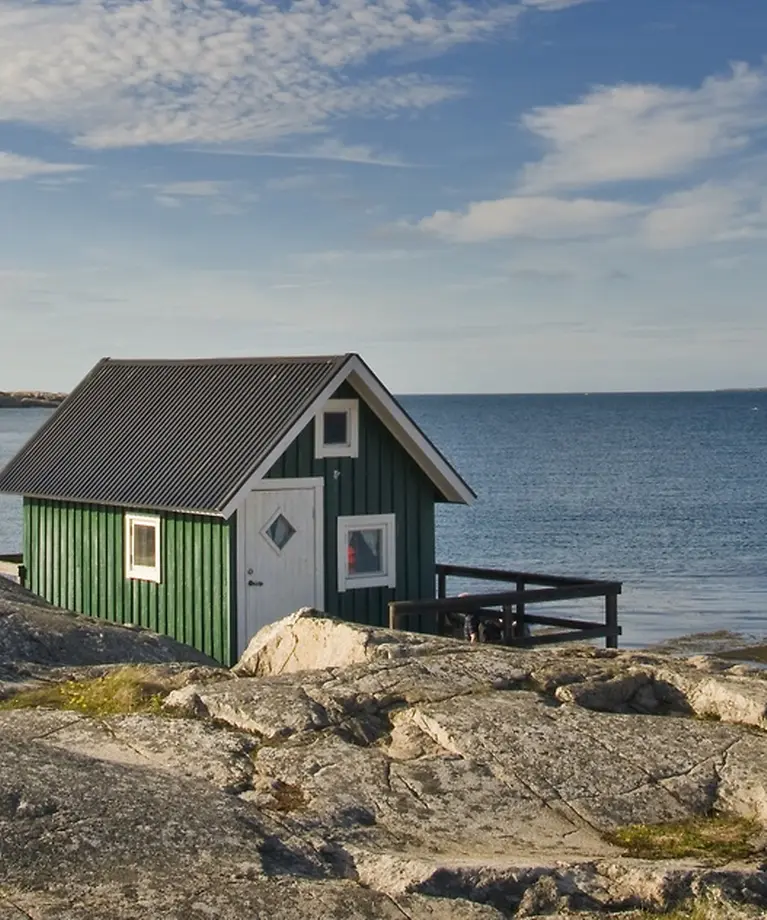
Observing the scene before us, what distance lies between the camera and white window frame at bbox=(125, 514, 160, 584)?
21281 millimetres

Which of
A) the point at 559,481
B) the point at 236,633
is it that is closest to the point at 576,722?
the point at 236,633

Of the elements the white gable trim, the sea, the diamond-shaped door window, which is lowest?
the sea

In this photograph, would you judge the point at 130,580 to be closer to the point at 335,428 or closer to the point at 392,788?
the point at 335,428

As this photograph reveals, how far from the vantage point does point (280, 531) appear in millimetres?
20516

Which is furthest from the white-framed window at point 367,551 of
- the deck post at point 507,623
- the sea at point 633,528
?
the sea at point 633,528

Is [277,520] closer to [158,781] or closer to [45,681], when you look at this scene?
[45,681]

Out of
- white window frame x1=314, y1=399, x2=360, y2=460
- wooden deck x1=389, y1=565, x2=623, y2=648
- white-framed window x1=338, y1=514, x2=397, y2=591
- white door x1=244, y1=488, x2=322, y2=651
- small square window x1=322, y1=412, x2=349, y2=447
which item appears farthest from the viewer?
white-framed window x1=338, y1=514, x2=397, y2=591

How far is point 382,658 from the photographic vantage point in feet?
36.6

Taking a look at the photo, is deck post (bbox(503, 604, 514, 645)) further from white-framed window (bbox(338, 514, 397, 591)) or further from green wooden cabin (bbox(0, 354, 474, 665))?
white-framed window (bbox(338, 514, 397, 591))

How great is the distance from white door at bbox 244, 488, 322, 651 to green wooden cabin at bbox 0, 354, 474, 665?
0.07 feet

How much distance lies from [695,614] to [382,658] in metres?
30.2

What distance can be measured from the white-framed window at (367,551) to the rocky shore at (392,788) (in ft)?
30.0

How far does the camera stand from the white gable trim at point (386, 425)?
19922 millimetres

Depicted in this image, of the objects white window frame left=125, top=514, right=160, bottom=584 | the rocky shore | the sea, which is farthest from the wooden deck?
the sea
